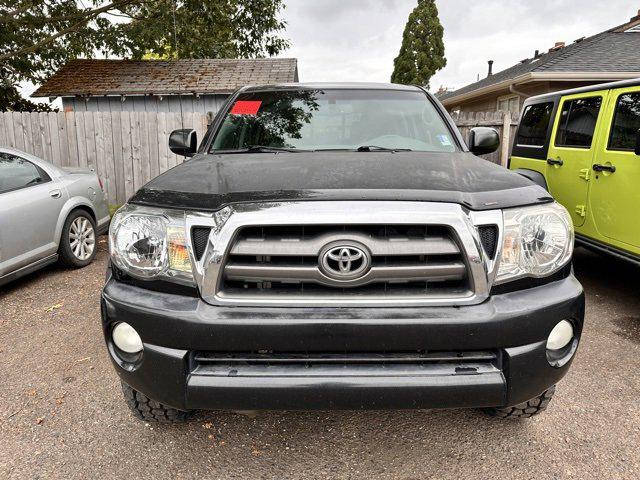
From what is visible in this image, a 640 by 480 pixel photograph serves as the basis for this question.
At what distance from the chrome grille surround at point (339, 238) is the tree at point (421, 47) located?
35561mm

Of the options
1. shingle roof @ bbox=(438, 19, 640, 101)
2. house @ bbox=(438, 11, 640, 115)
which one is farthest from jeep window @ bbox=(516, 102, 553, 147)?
shingle roof @ bbox=(438, 19, 640, 101)

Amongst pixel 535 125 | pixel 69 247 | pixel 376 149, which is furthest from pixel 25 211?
pixel 535 125

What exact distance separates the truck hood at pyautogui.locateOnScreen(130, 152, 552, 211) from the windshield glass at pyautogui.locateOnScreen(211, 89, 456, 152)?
463 millimetres

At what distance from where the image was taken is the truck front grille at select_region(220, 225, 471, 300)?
5.82ft

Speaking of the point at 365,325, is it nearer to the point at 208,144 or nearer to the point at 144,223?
the point at 144,223

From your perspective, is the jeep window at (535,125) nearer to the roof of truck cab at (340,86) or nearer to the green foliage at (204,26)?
the roof of truck cab at (340,86)

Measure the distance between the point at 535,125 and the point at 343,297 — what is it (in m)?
4.99

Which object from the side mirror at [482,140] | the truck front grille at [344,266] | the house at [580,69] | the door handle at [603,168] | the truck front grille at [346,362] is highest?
the house at [580,69]

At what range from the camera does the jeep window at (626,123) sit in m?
3.91

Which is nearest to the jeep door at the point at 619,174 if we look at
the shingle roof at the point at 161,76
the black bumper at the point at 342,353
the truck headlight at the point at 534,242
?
the truck headlight at the point at 534,242

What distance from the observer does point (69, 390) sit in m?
2.85

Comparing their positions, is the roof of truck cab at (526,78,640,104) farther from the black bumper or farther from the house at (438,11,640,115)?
the house at (438,11,640,115)

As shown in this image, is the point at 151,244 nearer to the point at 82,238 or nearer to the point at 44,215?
the point at 44,215

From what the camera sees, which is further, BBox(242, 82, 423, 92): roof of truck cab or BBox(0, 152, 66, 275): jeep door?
BBox(0, 152, 66, 275): jeep door
